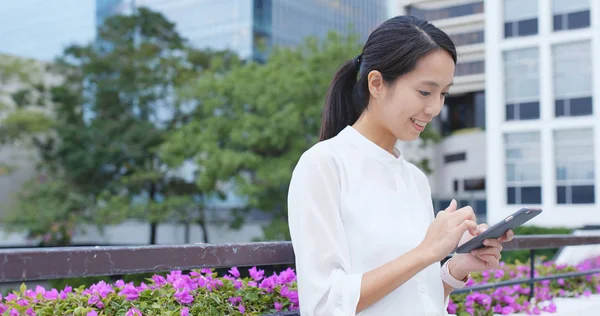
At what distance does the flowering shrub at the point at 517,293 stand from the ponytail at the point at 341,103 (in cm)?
152

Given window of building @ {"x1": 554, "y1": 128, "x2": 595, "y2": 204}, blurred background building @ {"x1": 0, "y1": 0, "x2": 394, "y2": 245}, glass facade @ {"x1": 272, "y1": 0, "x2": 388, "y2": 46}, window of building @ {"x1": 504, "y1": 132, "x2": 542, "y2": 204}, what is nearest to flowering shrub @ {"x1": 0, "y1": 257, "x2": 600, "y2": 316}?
window of building @ {"x1": 554, "y1": 128, "x2": 595, "y2": 204}

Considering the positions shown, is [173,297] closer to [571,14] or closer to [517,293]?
[517,293]

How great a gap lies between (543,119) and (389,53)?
21550mm

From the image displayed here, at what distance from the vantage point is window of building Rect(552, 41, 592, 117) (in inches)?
842

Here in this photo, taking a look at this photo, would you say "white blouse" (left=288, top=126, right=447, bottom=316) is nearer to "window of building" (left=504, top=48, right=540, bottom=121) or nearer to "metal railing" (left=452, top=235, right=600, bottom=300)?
"metal railing" (left=452, top=235, right=600, bottom=300)

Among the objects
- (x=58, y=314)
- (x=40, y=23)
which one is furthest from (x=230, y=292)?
(x=40, y=23)

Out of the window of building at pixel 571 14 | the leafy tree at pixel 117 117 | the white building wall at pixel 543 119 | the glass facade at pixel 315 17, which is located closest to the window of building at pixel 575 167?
the white building wall at pixel 543 119

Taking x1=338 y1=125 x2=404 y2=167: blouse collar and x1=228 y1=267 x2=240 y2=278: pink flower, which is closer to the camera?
x1=338 y1=125 x2=404 y2=167: blouse collar

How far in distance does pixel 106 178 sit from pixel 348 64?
1013 inches

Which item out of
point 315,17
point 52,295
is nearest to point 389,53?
point 52,295

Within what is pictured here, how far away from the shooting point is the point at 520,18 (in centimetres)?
2238

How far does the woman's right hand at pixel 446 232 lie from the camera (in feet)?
4.87

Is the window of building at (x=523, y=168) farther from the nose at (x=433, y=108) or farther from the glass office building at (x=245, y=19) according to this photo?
the nose at (x=433, y=108)

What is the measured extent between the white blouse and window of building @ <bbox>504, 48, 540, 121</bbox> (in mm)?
21581
